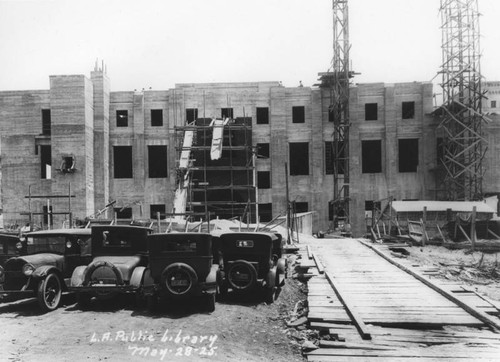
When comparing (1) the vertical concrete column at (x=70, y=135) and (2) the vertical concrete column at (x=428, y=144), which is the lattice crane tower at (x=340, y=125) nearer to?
(2) the vertical concrete column at (x=428, y=144)

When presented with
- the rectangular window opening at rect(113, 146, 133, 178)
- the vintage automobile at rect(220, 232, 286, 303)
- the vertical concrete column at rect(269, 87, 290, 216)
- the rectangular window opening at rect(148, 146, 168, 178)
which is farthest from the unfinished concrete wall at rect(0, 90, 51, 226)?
the vintage automobile at rect(220, 232, 286, 303)

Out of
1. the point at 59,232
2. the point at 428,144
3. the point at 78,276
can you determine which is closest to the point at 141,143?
the point at 428,144

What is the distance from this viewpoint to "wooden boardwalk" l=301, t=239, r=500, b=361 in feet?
24.5

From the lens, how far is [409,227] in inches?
1022

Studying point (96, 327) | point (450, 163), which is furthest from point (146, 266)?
point (450, 163)

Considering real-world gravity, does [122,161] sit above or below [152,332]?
above

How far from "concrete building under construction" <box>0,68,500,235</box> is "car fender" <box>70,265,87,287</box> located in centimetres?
2275

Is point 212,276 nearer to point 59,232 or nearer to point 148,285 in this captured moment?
point 148,285

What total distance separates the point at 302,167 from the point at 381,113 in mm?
8012

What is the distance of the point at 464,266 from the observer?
18.5 metres

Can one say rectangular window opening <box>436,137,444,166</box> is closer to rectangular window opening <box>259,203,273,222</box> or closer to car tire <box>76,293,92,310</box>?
rectangular window opening <box>259,203,273,222</box>

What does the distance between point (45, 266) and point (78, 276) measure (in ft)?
2.78

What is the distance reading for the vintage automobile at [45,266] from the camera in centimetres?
1048

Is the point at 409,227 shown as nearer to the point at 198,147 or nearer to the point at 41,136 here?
the point at 198,147
